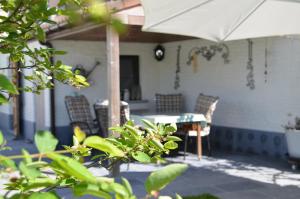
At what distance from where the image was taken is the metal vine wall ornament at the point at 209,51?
9172mm

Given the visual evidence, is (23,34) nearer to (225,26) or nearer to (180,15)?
(180,15)

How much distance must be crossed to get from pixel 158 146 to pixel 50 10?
51 centimetres

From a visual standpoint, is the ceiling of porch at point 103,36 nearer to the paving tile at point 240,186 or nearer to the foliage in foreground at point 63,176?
the paving tile at point 240,186

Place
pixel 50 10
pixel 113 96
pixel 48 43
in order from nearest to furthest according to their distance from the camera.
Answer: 1. pixel 50 10
2. pixel 113 96
3. pixel 48 43

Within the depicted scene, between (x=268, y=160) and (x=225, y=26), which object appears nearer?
(x=225, y=26)

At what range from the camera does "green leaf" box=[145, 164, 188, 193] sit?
797 millimetres

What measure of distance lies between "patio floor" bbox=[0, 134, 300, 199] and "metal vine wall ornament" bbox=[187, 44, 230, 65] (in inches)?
83.5

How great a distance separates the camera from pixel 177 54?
10.5m

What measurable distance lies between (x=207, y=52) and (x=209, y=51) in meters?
0.06

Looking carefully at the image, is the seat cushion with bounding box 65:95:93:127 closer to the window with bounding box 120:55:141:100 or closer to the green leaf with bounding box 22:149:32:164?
the window with bounding box 120:55:141:100

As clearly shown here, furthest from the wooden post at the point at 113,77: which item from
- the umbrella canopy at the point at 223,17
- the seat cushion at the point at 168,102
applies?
the seat cushion at the point at 168,102

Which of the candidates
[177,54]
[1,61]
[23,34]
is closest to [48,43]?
[177,54]

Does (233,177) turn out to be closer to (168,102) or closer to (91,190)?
(168,102)

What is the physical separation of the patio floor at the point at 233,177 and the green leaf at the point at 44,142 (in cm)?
405
